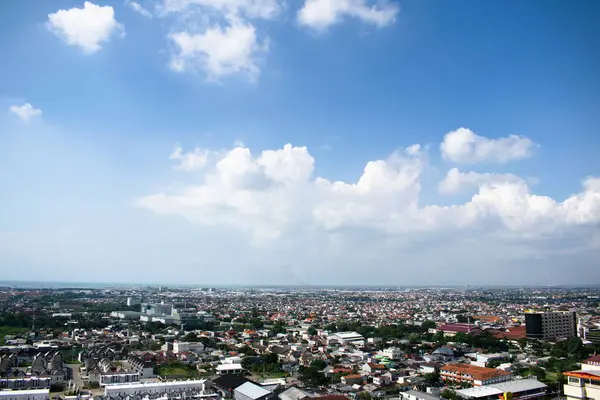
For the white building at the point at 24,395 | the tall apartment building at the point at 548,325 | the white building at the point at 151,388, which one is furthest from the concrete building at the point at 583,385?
the tall apartment building at the point at 548,325

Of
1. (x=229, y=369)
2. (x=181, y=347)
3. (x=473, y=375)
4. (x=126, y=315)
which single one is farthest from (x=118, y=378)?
(x=126, y=315)

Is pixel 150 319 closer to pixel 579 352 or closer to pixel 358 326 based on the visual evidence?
pixel 358 326

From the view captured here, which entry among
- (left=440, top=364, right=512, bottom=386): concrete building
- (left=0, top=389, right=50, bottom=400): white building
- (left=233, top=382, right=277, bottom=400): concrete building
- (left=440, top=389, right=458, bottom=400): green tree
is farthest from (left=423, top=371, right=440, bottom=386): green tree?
(left=0, top=389, right=50, bottom=400): white building

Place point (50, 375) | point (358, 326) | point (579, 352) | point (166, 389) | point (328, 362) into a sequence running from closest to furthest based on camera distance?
point (166, 389) < point (50, 375) < point (328, 362) < point (579, 352) < point (358, 326)

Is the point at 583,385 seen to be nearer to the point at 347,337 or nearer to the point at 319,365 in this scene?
the point at 319,365

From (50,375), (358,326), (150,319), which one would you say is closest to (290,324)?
(358,326)

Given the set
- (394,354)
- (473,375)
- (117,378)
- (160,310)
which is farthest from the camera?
(160,310)
